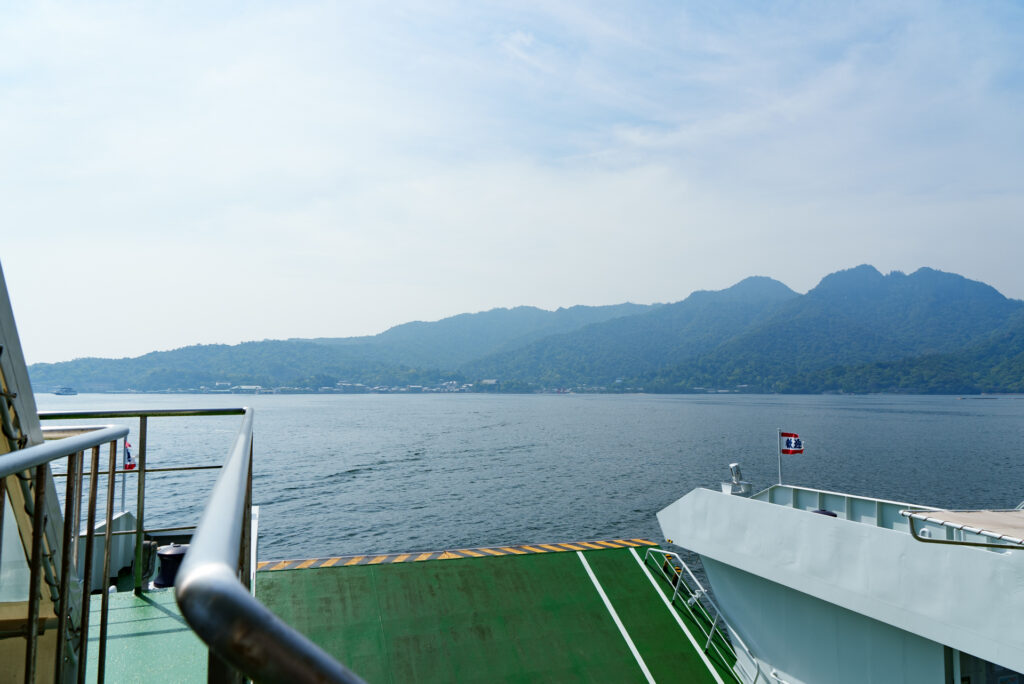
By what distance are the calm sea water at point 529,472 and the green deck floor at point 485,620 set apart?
545 inches

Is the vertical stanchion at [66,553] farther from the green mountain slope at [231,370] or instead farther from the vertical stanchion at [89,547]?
the green mountain slope at [231,370]

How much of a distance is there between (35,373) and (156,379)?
2241 cm

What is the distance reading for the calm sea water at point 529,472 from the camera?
2850 cm

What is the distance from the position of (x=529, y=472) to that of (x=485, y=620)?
102 ft

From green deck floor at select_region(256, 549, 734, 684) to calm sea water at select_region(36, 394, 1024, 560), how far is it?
13.8 meters

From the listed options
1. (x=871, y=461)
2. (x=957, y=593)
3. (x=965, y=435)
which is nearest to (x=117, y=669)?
(x=957, y=593)

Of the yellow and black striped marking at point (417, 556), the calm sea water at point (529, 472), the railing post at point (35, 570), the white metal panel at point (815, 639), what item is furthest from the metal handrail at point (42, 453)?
the calm sea water at point (529, 472)

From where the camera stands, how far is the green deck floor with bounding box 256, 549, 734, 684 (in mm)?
10335

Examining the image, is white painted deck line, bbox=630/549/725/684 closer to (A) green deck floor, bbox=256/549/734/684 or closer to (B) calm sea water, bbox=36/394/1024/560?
(A) green deck floor, bbox=256/549/734/684

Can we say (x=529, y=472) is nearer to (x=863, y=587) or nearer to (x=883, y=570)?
(x=863, y=587)

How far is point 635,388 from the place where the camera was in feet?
575

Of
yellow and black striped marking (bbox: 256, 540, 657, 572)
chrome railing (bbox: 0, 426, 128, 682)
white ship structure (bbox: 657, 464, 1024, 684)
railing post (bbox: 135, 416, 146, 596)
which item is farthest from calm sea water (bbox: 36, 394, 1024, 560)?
chrome railing (bbox: 0, 426, 128, 682)

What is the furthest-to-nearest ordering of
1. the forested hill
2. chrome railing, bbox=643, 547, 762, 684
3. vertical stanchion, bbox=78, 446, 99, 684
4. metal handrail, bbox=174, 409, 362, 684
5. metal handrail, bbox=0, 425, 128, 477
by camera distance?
the forested hill < chrome railing, bbox=643, 547, 762, 684 < vertical stanchion, bbox=78, 446, 99, 684 < metal handrail, bbox=0, 425, 128, 477 < metal handrail, bbox=174, 409, 362, 684

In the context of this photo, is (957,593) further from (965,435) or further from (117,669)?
(965,435)
